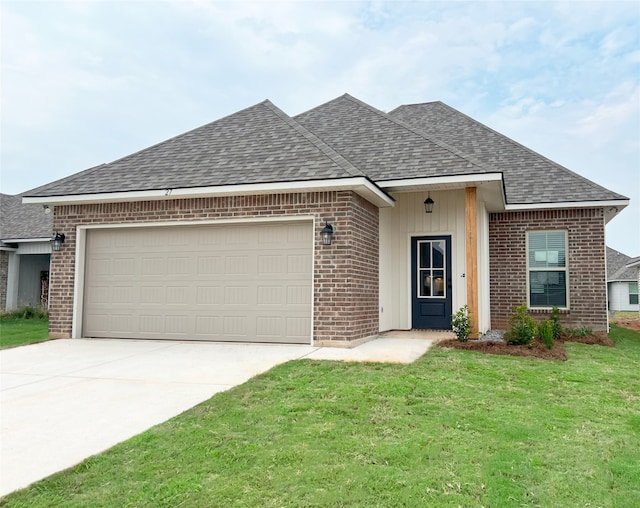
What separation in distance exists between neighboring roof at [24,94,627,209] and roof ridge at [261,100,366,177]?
0.02m

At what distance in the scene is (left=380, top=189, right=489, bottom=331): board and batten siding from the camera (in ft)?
36.7

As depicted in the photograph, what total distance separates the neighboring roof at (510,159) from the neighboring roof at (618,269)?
68.8 feet

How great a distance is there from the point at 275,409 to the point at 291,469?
56.6 inches

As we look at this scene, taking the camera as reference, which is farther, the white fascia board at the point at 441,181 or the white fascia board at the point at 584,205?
the white fascia board at the point at 584,205

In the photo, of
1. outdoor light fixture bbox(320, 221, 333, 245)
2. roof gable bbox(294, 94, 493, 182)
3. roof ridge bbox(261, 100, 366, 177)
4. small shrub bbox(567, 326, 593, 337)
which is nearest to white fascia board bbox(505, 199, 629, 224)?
roof gable bbox(294, 94, 493, 182)

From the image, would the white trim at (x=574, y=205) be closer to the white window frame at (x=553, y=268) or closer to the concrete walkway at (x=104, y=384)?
the white window frame at (x=553, y=268)

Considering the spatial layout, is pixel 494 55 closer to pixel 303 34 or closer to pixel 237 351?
pixel 303 34

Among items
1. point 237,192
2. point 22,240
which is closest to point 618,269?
point 237,192

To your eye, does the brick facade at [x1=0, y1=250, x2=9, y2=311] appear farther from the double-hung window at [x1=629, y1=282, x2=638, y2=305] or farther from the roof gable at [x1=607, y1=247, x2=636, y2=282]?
the double-hung window at [x1=629, y1=282, x2=638, y2=305]

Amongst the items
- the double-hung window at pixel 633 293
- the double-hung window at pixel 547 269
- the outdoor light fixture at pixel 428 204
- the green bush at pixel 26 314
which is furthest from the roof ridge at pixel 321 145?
the double-hung window at pixel 633 293

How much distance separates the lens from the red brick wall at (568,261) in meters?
12.7

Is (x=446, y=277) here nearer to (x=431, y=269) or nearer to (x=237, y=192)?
(x=431, y=269)

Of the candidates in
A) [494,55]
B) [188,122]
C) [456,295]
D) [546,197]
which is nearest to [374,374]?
[456,295]

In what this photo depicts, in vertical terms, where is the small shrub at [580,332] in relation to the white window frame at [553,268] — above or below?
below
